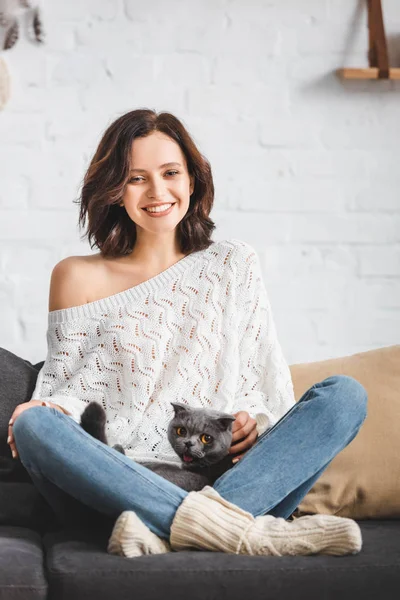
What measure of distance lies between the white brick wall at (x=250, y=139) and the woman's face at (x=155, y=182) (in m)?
0.51

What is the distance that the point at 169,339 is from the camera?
1980 mm

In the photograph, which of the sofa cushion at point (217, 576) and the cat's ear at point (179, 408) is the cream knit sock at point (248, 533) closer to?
the sofa cushion at point (217, 576)

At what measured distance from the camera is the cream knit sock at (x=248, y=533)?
1.46 metres

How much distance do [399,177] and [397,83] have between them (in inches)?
10.5

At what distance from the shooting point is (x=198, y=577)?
142 centimetres

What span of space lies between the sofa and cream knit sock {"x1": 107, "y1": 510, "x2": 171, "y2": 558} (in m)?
0.02

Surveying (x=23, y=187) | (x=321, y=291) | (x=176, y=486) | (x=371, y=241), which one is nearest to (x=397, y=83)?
(x=371, y=241)

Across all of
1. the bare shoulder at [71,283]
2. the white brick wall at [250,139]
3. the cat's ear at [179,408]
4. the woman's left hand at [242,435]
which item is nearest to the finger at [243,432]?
the woman's left hand at [242,435]

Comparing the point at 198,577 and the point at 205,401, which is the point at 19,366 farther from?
the point at 198,577

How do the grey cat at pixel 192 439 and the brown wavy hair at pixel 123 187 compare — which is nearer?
the grey cat at pixel 192 439

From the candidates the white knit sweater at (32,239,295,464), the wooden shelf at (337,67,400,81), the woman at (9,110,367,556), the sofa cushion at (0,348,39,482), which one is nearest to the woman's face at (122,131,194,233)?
the woman at (9,110,367,556)

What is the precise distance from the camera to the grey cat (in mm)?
1635

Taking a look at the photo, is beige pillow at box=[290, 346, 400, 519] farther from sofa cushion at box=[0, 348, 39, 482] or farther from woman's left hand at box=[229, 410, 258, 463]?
sofa cushion at box=[0, 348, 39, 482]

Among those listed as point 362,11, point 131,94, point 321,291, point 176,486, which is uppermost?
point 362,11
